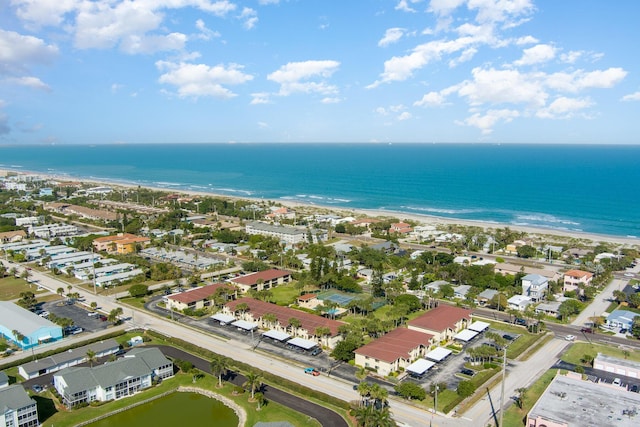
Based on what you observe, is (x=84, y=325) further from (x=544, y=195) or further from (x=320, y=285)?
(x=544, y=195)

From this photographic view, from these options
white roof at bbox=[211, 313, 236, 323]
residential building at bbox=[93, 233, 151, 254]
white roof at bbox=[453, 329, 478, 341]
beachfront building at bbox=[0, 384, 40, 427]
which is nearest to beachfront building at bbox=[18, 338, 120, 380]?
beachfront building at bbox=[0, 384, 40, 427]

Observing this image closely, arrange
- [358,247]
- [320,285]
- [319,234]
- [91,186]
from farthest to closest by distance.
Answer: [91,186] → [319,234] → [358,247] → [320,285]

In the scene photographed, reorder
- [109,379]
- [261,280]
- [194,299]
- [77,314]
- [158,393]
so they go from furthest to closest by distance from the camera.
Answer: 1. [261,280]
2. [194,299]
3. [77,314]
4. [158,393]
5. [109,379]

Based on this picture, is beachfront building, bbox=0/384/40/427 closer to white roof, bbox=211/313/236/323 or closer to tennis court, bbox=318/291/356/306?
white roof, bbox=211/313/236/323

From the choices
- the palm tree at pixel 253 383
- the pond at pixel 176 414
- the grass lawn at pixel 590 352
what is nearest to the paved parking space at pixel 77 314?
the pond at pixel 176 414

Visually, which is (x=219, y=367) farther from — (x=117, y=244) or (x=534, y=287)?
(x=117, y=244)

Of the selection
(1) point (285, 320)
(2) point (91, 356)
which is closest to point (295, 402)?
(1) point (285, 320)

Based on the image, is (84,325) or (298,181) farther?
(298,181)

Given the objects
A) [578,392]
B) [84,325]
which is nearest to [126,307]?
[84,325]
